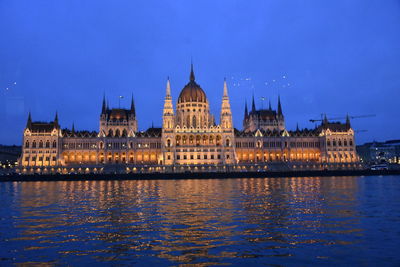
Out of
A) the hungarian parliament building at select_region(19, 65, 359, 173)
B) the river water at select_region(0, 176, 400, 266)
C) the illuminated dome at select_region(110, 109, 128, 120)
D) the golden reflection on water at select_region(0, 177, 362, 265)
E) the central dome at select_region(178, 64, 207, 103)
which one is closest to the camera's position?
the river water at select_region(0, 176, 400, 266)

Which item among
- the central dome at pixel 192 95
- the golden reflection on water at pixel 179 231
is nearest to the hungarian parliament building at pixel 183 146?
the central dome at pixel 192 95

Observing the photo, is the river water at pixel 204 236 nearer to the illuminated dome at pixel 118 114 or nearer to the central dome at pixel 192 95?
the central dome at pixel 192 95

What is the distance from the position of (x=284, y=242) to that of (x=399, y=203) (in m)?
22.9

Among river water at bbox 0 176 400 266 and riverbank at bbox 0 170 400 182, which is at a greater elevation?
riverbank at bbox 0 170 400 182

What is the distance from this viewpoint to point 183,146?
139 m

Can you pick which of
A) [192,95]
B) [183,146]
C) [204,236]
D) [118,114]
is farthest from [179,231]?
[118,114]

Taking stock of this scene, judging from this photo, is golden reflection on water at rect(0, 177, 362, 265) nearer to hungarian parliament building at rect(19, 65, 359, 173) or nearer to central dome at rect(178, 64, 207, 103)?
hungarian parliament building at rect(19, 65, 359, 173)

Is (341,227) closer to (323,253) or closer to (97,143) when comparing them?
(323,253)

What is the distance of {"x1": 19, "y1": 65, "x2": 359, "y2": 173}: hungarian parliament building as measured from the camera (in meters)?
135

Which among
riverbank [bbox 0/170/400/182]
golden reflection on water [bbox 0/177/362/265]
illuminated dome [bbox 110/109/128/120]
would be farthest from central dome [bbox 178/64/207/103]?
golden reflection on water [bbox 0/177/362/265]

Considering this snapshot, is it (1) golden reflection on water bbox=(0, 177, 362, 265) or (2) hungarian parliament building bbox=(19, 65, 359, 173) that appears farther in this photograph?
(2) hungarian parliament building bbox=(19, 65, 359, 173)

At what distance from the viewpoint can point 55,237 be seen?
2173 centimetres

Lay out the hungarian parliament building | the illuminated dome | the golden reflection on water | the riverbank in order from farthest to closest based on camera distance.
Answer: the illuminated dome
the hungarian parliament building
the riverbank
the golden reflection on water

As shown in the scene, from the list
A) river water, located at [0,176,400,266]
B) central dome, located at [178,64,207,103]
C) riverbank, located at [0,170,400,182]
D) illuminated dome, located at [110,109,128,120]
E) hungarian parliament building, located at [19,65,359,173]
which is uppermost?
central dome, located at [178,64,207,103]
